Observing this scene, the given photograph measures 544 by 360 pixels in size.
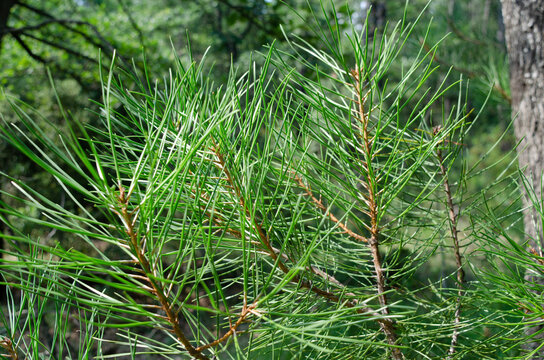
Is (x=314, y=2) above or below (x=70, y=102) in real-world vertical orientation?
above

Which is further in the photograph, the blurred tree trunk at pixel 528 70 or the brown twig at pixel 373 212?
the blurred tree trunk at pixel 528 70

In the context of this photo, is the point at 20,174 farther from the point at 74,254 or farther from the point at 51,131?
the point at 74,254

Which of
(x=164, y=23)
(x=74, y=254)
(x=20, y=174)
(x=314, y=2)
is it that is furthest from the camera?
(x=164, y=23)

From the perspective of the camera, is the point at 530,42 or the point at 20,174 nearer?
the point at 530,42

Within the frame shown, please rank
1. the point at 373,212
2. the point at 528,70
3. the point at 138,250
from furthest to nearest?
the point at 528,70
the point at 373,212
the point at 138,250

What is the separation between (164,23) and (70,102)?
376cm

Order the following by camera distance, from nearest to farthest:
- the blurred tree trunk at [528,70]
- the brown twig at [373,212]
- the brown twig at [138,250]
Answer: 1. the brown twig at [138,250]
2. the brown twig at [373,212]
3. the blurred tree trunk at [528,70]

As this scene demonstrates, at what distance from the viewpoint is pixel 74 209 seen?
2639 mm

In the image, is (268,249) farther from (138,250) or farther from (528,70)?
(528,70)

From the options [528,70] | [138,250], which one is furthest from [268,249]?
[528,70]

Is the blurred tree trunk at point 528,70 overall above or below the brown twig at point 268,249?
above

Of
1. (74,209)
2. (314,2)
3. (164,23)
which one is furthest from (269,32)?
(164,23)

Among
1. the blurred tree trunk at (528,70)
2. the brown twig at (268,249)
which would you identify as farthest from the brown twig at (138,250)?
the blurred tree trunk at (528,70)

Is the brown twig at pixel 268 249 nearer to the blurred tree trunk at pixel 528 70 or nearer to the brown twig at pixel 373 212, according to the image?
the brown twig at pixel 373 212
